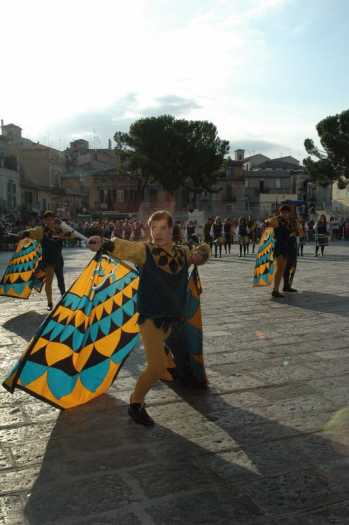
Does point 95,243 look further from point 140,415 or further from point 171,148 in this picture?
point 171,148

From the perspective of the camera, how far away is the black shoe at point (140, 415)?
155 inches

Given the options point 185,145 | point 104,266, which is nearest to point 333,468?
point 104,266

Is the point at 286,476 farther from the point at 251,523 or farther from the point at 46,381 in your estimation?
the point at 46,381

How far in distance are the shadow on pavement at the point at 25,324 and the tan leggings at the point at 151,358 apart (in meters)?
3.13

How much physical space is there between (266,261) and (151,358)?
6930mm

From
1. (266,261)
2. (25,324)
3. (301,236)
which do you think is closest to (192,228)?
(301,236)

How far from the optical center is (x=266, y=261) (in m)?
10.6

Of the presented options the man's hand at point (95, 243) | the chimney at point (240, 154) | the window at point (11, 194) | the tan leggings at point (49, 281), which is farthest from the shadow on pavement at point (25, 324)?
the chimney at point (240, 154)

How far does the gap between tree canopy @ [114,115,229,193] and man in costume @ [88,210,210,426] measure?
57063 mm

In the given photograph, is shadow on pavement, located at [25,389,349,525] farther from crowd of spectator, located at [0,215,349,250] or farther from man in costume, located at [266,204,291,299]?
crowd of spectator, located at [0,215,349,250]

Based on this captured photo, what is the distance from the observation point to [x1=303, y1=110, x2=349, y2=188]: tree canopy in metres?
56.3

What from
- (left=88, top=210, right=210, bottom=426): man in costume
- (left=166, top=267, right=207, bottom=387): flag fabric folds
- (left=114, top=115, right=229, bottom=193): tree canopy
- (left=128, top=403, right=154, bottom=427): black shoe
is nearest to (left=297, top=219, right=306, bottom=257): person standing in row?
(left=166, top=267, right=207, bottom=387): flag fabric folds

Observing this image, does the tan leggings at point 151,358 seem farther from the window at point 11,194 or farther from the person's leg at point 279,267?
the window at point 11,194

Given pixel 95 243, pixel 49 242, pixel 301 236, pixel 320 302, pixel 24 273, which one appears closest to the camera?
pixel 95 243
